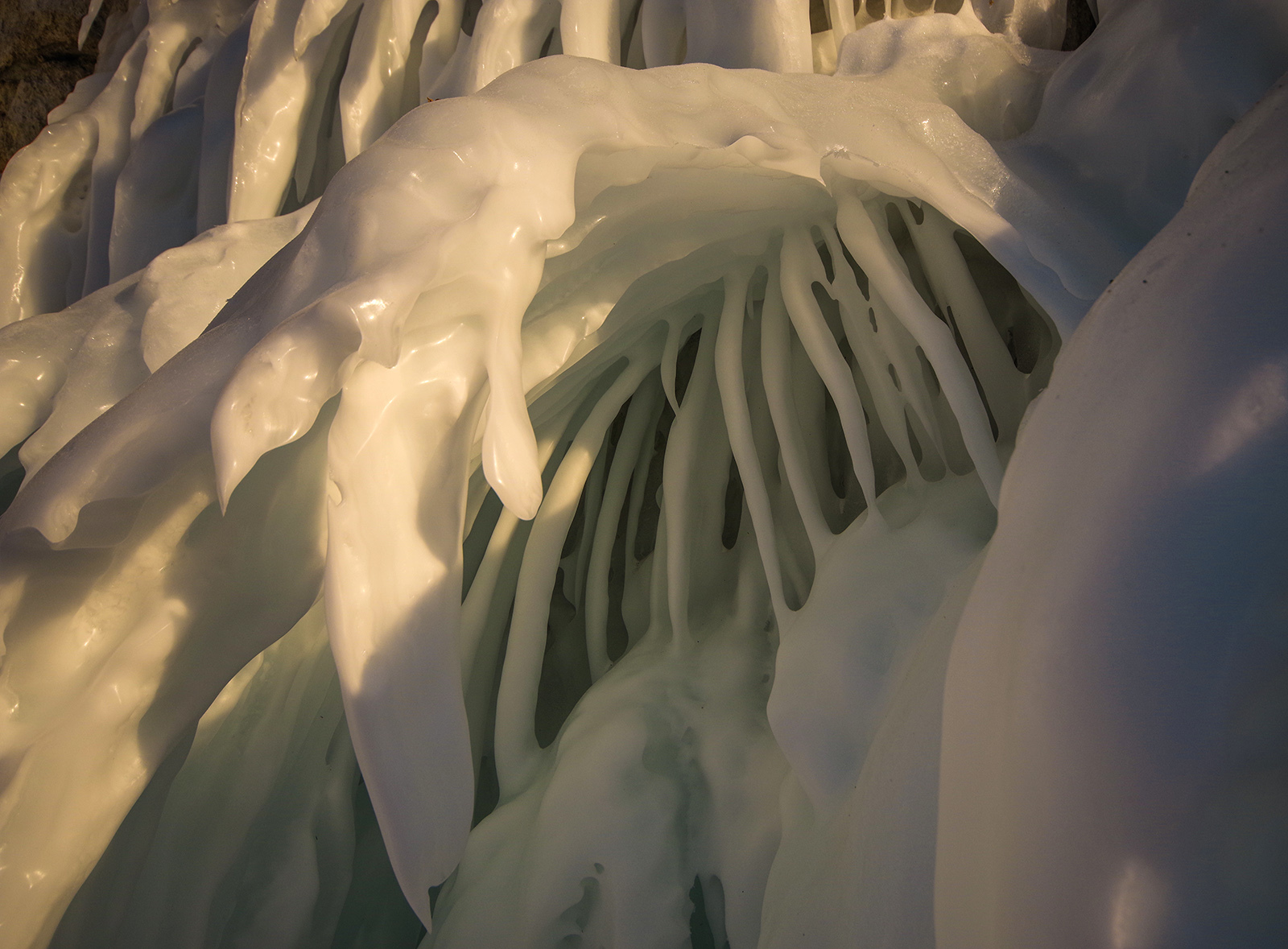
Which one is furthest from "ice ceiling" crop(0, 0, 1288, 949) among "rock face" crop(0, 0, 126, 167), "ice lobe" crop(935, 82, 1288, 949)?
"rock face" crop(0, 0, 126, 167)

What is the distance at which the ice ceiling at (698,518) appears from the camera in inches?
13.7

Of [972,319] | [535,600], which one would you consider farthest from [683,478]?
[972,319]

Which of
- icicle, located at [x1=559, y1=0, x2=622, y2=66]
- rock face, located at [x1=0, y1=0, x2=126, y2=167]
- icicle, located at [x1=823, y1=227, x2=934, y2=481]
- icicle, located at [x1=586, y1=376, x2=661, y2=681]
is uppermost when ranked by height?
rock face, located at [x1=0, y1=0, x2=126, y2=167]

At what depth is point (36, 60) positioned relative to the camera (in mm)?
1577

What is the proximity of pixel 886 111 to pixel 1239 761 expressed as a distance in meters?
0.50

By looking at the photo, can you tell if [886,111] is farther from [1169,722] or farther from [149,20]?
[149,20]

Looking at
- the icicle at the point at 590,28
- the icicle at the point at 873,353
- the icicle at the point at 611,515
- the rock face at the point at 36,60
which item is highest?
the rock face at the point at 36,60

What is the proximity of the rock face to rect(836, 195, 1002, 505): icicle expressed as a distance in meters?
1.63

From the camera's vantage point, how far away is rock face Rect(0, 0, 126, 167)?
5.06 feet

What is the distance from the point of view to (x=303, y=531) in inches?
21.3

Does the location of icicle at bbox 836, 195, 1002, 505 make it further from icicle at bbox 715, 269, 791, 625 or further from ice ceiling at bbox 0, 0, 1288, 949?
icicle at bbox 715, 269, 791, 625

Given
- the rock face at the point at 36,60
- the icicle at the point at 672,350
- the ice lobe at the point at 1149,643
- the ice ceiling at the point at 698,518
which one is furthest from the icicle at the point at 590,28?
the rock face at the point at 36,60

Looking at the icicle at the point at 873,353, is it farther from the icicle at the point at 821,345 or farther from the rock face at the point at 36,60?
the rock face at the point at 36,60

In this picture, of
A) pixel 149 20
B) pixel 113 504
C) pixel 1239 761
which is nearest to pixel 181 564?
pixel 113 504
